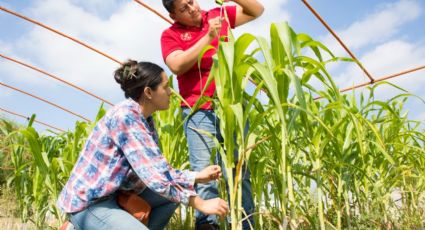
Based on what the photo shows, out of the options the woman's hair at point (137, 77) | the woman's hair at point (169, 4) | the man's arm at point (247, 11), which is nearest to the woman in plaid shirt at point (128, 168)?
the woman's hair at point (137, 77)

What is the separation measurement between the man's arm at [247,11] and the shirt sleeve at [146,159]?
0.53 metres

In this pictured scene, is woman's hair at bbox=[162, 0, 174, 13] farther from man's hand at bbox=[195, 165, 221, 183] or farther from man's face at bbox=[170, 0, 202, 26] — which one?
man's hand at bbox=[195, 165, 221, 183]

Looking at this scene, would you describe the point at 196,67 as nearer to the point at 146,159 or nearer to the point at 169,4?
the point at 169,4

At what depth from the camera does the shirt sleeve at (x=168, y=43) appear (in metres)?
1.27

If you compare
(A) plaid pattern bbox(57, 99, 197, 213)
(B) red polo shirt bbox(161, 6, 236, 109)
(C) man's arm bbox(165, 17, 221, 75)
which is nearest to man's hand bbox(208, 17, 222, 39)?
(C) man's arm bbox(165, 17, 221, 75)

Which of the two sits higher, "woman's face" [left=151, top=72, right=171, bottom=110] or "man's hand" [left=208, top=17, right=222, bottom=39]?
"man's hand" [left=208, top=17, right=222, bottom=39]

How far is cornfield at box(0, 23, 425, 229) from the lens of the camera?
0.86 m

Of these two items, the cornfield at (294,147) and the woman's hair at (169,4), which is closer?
the cornfield at (294,147)

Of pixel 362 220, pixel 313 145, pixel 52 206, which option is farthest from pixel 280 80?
pixel 52 206

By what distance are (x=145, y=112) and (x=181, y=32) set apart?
0.34 m

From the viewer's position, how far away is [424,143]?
5.20 feet

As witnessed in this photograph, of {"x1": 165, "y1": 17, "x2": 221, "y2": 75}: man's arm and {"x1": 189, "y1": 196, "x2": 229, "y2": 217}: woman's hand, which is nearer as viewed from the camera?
{"x1": 189, "y1": 196, "x2": 229, "y2": 217}: woman's hand

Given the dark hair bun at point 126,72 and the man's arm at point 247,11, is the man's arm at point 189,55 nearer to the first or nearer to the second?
the dark hair bun at point 126,72

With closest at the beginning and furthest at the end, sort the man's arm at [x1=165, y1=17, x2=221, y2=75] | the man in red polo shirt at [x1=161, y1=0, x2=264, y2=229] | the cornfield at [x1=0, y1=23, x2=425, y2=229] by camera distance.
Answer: the cornfield at [x1=0, y1=23, x2=425, y2=229]
the man's arm at [x1=165, y1=17, x2=221, y2=75]
the man in red polo shirt at [x1=161, y1=0, x2=264, y2=229]
